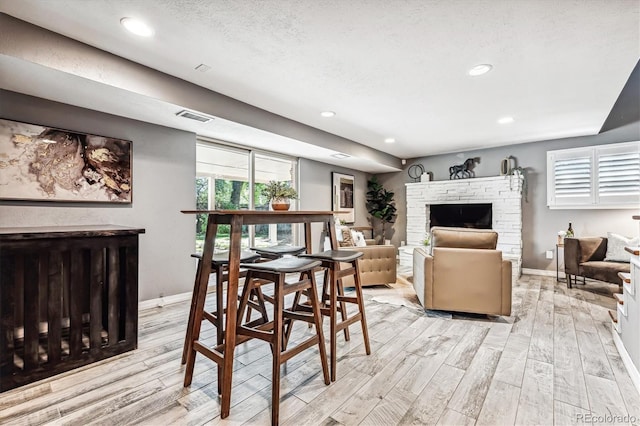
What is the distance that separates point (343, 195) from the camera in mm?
6379

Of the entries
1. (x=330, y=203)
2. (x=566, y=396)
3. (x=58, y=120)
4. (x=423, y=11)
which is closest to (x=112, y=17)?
(x=58, y=120)

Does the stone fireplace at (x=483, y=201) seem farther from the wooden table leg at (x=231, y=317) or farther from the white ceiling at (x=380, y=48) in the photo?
the wooden table leg at (x=231, y=317)

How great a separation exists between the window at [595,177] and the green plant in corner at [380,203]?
293cm

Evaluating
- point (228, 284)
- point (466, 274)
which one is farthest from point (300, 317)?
point (466, 274)

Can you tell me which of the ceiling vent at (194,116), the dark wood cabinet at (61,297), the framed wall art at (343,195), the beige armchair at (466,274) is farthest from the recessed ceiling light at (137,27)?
the framed wall art at (343,195)

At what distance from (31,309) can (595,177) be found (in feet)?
22.6

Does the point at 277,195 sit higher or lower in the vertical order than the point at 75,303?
higher

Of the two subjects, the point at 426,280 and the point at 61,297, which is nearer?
the point at 61,297

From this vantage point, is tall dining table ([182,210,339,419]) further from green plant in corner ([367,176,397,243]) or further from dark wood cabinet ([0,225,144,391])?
green plant in corner ([367,176,397,243])

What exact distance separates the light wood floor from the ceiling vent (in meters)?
2.09

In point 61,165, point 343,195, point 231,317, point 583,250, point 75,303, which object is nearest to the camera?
point 231,317

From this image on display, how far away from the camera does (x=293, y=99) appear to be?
3254mm

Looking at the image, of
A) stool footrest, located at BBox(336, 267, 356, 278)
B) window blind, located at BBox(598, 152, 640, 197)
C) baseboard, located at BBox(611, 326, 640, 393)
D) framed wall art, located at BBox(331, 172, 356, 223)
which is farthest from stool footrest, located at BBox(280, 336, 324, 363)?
window blind, located at BBox(598, 152, 640, 197)

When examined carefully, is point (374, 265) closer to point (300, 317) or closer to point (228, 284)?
point (300, 317)
